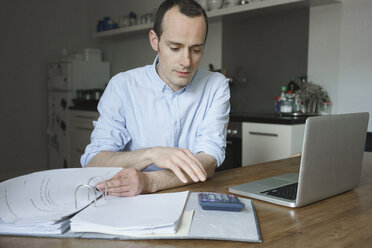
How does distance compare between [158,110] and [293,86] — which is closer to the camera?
[158,110]

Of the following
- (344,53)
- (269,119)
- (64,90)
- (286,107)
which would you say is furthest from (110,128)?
(64,90)

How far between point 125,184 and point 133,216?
18cm

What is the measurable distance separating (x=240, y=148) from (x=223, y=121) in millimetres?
1318

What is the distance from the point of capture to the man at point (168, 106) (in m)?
1.25

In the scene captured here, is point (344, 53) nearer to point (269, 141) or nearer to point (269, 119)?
point (269, 119)

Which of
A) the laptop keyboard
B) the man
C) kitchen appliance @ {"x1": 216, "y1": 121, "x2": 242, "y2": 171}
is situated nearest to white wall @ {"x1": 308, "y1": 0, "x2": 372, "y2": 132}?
kitchen appliance @ {"x1": 216, "y1": 121, "x2": 242, "y2": 171}

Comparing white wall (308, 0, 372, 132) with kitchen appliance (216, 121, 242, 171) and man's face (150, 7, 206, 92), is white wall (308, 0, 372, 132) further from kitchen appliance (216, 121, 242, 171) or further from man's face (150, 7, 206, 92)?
man's face (150, 7, 206, 92)

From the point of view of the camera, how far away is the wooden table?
2.07ft

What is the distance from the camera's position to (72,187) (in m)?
0.87

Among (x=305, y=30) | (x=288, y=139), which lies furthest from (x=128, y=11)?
(x=288, y=139)

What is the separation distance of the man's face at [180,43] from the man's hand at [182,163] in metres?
0.40

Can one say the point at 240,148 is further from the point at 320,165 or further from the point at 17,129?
the point at 17,129

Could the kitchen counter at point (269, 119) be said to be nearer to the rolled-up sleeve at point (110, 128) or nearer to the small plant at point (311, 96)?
the small plant at point (311, 96)

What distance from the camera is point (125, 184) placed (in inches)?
35.0
